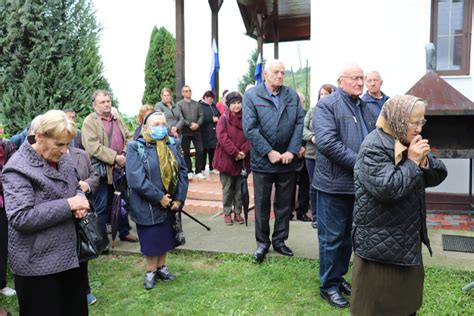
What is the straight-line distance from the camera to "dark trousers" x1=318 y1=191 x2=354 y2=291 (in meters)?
3.58

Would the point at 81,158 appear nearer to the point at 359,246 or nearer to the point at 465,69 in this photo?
the point at 359,246

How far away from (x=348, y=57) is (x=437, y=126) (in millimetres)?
1773

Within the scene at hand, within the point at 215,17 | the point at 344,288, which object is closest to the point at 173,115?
the point at 215,17

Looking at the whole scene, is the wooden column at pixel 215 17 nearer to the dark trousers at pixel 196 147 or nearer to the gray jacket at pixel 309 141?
the dark trousers at pixel 196 147

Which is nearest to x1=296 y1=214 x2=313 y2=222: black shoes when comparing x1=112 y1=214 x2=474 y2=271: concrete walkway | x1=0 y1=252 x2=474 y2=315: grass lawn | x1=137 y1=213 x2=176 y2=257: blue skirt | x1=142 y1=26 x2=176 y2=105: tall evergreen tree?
x1=112 y1=214 x2=474 y2=271: concrete walkway

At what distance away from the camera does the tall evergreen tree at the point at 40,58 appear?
19.9 ft

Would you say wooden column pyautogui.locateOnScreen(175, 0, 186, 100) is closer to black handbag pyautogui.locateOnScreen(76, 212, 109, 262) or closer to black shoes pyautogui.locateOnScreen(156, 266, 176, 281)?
black shoes pyautogui.locateOnScreen(156, 266, 176, 281)

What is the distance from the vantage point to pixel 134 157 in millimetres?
3982

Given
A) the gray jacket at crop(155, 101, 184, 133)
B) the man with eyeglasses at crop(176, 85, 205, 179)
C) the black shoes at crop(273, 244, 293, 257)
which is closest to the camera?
the black shoes at crop(273, 244, 293, 257)

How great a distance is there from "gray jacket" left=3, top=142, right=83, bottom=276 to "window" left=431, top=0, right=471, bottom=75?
6098 mm

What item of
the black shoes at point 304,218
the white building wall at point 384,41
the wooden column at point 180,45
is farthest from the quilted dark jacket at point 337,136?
the wooden column at point 180,45

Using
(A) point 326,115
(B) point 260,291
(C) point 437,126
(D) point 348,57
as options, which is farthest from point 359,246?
(D) point 348,57

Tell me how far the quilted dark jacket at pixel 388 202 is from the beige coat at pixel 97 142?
3.25 m

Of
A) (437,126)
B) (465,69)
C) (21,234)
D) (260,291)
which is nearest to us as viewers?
(21,234)
